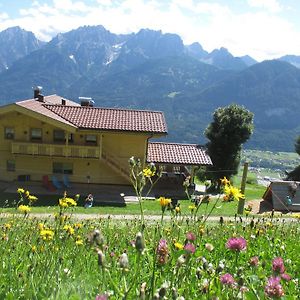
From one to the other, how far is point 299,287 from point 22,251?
2.95 m

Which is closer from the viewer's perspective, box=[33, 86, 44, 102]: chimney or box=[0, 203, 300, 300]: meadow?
box=[0, 203, 300, 300]: meadow

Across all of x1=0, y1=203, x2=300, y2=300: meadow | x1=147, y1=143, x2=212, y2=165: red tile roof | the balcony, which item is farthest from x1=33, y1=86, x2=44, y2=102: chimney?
x1=0, y1=203, x2=300, y2=300: meadow

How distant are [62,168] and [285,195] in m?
14.8

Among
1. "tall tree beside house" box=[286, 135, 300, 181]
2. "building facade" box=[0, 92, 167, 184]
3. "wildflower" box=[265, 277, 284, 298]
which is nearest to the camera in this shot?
"wildflower" box=[265, 277, 284, 298]

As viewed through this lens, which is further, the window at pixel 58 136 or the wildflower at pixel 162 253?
the window at pixel 58 136

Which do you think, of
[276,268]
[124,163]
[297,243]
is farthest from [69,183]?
[276,268]

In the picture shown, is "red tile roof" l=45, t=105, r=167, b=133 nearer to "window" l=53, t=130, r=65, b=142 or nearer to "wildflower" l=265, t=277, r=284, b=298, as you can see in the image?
"window" l=53, t=130, r=65, b=142

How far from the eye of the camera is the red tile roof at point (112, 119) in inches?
1224

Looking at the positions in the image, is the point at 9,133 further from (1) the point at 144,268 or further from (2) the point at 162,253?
(2) the point at 162,253

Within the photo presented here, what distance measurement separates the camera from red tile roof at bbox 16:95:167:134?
30.9 metres

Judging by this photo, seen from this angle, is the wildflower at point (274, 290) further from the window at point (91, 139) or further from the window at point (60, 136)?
the window at point (60, 136)

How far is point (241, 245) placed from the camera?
3.00m

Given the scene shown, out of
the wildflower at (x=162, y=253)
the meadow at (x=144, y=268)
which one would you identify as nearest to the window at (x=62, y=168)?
the meadow at (x=144, y=268)

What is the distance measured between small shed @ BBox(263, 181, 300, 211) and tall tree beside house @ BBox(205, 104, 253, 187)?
10.9 metres
